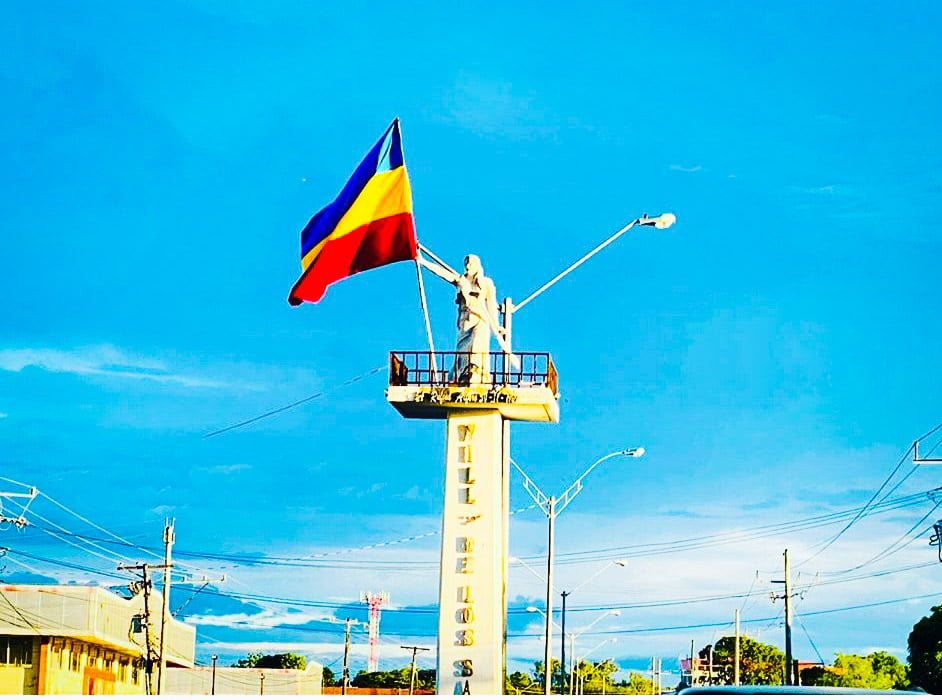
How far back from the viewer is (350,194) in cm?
3719

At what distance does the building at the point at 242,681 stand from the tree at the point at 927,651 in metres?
50.1

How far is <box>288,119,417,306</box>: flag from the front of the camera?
3625 centimetres

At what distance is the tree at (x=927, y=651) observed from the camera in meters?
87.9

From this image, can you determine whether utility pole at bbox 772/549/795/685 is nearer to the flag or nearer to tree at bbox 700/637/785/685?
the flag

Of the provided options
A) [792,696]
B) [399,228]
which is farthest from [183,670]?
[792,696]

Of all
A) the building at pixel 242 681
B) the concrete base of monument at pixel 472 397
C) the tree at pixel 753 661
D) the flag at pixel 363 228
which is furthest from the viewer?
the tree at pixel 753 661

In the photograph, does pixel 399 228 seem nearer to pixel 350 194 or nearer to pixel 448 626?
pixel 350 194

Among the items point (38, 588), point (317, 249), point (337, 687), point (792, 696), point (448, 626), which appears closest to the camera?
Result: point (792, 696)

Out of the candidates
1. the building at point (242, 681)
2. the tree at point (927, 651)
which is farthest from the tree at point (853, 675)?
the building at point (242, 681)

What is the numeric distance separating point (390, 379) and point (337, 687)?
98.9 meters

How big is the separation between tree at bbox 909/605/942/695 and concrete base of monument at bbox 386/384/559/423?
2053 inches

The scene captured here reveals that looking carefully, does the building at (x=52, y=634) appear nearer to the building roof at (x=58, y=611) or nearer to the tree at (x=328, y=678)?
the building roof at (x=58, y=611)

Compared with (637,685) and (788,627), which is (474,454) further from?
(637,685)

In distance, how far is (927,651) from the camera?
299 feet
